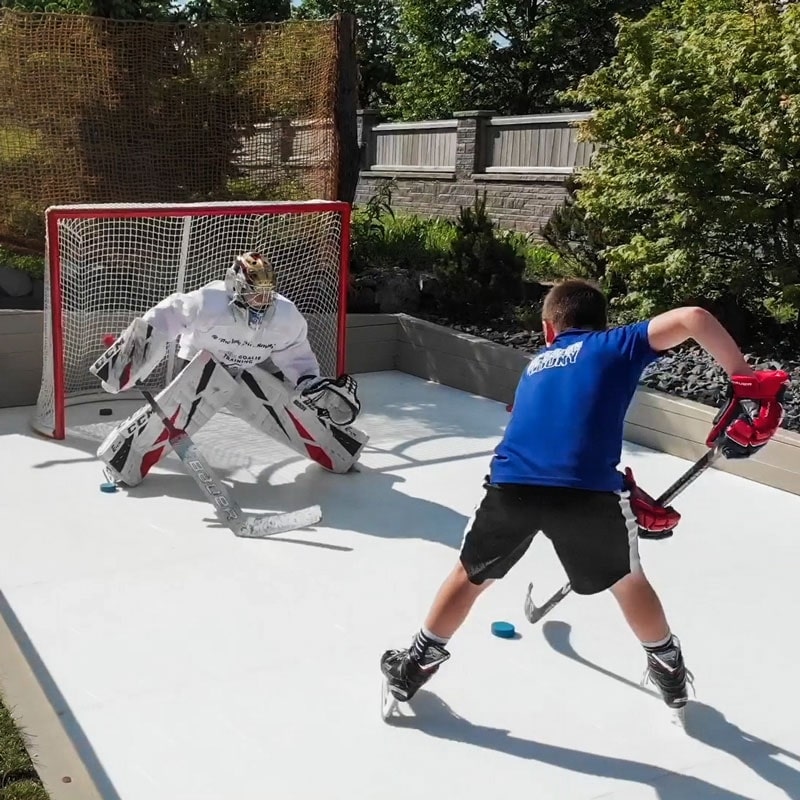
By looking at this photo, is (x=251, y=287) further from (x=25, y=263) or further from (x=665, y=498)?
(x=25, y=263)

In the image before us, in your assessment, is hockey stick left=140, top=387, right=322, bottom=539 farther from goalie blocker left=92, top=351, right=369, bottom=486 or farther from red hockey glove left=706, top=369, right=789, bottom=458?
red hockey glove left=706, top=369, right=789, bottom=458

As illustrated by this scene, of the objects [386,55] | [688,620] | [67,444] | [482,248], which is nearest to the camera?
[688,620]

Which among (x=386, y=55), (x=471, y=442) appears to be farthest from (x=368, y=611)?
(x=386, y=55)

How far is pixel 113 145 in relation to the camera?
7406 mm

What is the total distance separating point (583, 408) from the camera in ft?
8.65

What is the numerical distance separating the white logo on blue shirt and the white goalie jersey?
2.43 meters

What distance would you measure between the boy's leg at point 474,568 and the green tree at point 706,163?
414 centimetres

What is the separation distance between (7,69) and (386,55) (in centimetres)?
1795

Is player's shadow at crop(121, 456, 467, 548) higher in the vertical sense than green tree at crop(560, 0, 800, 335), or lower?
lower

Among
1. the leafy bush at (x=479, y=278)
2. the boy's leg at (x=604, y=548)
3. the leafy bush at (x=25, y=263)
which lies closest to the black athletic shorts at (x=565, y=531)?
the boy's leg at (x=604, y=548)

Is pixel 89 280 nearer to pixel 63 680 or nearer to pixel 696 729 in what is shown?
pixel 63 680

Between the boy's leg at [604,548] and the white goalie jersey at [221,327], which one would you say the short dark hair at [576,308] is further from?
the white goalie jersey at [221,327]

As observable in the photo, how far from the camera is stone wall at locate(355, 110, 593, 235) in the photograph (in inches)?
496

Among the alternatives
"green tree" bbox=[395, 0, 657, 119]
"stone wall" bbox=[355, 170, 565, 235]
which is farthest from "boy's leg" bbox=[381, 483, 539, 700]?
"green tree" bbox=[395, 0, 657, 119]
